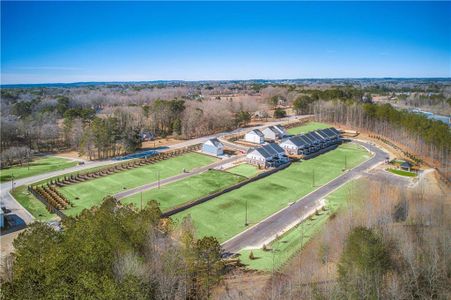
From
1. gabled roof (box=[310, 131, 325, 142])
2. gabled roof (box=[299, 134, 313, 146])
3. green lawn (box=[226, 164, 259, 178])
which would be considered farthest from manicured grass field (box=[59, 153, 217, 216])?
gabled roof (box=[310, 131, 325, 142])

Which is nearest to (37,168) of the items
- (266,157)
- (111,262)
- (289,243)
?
(266,157)

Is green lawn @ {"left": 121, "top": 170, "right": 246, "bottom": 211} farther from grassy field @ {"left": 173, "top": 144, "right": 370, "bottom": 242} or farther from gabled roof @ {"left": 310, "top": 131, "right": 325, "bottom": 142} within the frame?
gabled roof @ {"left": 310, "top": 131, "right": 325, "bottom": 142}

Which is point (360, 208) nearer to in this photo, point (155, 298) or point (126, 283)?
point (155, 298)

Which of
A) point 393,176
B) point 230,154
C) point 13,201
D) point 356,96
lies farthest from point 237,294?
point 356,96

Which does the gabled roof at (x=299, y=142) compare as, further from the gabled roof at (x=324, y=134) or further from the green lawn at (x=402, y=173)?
the green lawn at (x=402, y=173)

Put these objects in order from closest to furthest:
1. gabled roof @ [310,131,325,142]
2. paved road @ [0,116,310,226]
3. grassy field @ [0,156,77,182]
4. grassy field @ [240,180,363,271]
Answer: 1. grassy field @ [240,180,363,271]
2. paved road @ [0,116,310,226]
3. grassy field @ [0,156,77,182]
4. gabled roof @ [310,131,325,142]

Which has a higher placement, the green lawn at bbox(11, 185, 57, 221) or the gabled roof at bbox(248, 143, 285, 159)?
the gabled roof at bbox(248, 143, 285, 159)

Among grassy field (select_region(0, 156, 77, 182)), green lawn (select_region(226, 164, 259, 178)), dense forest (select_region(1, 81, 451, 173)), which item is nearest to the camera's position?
green lawn (select_region(226, 164, 259, 178))
